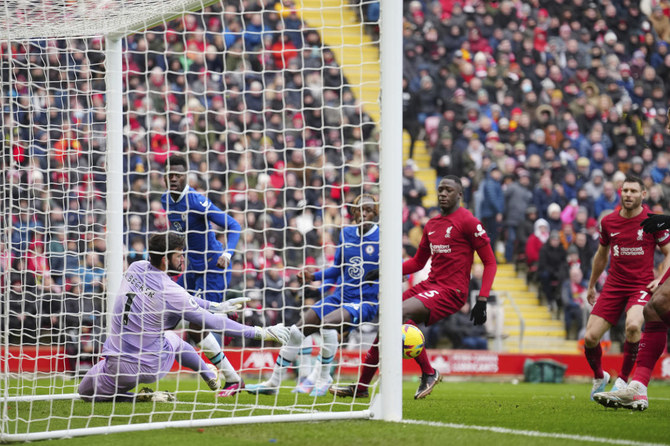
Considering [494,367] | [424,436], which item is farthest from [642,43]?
[424,436]

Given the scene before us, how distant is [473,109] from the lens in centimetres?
1783

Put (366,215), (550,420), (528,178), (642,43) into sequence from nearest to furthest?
1. (550,420)
2. (366,215)
3. (528,178)
4. (642,43)

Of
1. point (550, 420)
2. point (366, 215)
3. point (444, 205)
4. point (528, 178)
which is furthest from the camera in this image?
point (528, 178)

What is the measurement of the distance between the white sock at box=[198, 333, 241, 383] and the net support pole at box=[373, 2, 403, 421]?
2.19 meters

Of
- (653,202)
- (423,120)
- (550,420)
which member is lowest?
(550,420)

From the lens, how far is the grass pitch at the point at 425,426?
5648mm

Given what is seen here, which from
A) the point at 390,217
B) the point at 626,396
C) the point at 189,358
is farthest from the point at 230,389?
the point at 626,396

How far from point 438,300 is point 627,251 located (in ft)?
6.41

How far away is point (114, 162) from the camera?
8750mm

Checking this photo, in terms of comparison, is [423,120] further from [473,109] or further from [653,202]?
[653,202]

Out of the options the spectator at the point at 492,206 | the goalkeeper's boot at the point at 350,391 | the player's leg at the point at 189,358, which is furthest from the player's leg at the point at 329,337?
the spectator at the point at 492,206

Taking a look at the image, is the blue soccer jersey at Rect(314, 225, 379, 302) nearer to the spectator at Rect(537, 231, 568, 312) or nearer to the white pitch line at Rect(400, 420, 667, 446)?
the white pitch line at Rect(400, 420, 667, 446)

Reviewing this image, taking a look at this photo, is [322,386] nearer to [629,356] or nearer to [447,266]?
[447,266]

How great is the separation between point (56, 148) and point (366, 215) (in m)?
3.27
